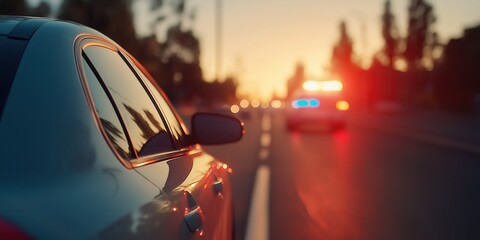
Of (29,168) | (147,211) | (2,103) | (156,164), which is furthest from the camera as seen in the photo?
(156,164)

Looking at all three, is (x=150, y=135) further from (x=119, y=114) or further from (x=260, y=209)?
(x=260, y=209)

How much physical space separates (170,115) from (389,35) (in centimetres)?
10562

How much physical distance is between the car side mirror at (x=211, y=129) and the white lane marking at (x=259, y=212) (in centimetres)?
360

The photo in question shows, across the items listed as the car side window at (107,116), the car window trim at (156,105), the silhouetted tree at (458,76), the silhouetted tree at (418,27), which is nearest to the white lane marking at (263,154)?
the car window trim at (156,105)

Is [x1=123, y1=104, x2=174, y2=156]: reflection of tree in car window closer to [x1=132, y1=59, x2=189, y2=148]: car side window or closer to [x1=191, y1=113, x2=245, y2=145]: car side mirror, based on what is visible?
[x1=132, y1=59, x2=189, y2=148]: car side window

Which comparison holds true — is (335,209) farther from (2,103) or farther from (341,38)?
(341,38)

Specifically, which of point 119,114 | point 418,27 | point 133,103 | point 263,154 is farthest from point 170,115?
point 418,27

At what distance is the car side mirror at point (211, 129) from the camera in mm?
4594

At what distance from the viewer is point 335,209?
10344 mm

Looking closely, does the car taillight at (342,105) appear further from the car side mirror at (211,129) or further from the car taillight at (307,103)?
the car side mirror at (211,129)

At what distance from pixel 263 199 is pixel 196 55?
90627 mm

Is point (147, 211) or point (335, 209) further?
point (335, 209)

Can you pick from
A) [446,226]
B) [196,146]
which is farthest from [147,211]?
[446,226]

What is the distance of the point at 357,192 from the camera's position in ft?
40.2
